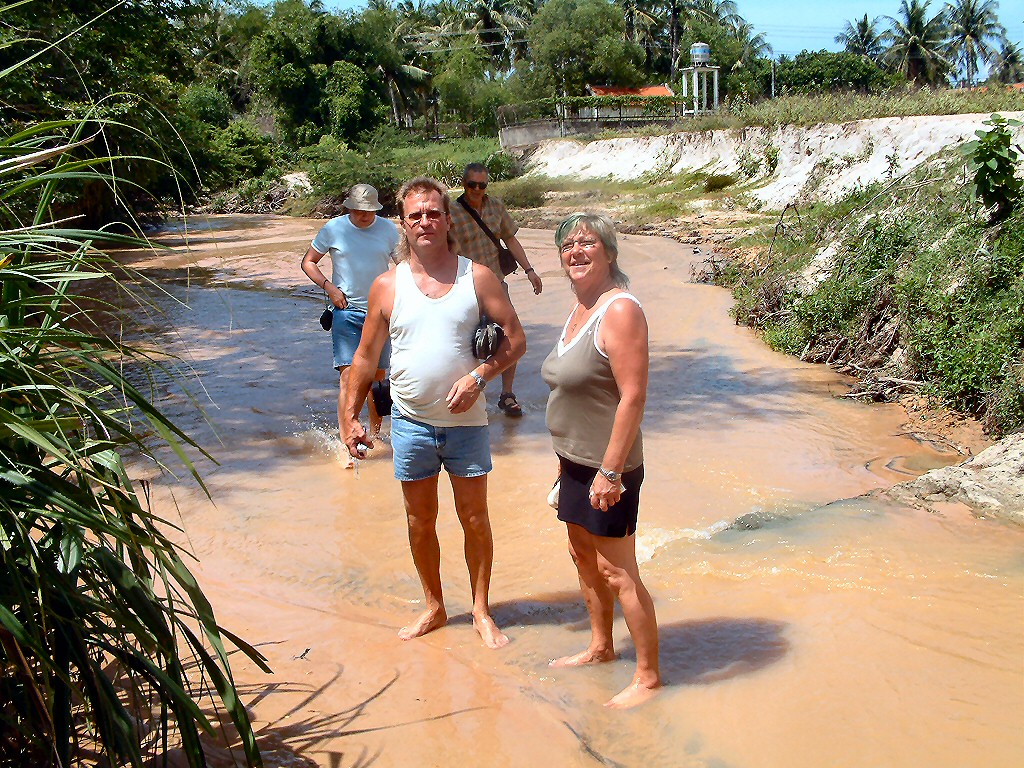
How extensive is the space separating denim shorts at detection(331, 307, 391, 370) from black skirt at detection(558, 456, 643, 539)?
3005 mm

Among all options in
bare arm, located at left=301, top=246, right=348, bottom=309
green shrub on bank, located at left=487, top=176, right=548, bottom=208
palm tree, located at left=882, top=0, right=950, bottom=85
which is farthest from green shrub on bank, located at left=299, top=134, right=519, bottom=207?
palm tree, located at left=882, top=0, right=950, bottom=85

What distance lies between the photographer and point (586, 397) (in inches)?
140

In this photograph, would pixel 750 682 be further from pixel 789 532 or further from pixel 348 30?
pixel 348 30

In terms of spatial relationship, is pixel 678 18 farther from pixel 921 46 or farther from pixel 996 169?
pixel 996 169

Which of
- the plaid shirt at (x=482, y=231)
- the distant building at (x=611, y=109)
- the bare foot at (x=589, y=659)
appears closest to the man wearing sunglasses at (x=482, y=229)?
the plaid shirt at (x=482, y=231)

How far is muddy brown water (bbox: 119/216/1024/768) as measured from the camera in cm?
347

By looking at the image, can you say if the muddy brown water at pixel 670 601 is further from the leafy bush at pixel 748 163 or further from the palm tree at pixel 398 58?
the palm tree at pixel 398 58

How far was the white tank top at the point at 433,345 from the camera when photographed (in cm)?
399

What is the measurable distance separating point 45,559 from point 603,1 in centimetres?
6236

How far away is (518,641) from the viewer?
4.29 m

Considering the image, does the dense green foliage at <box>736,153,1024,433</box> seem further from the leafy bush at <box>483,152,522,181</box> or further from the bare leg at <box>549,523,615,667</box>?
the leafy bush at <box>483,152,522,181</box>

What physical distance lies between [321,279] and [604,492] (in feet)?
12.7

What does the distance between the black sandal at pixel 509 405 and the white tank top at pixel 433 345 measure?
12.7ft

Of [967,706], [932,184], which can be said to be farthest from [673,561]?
[932,184]
